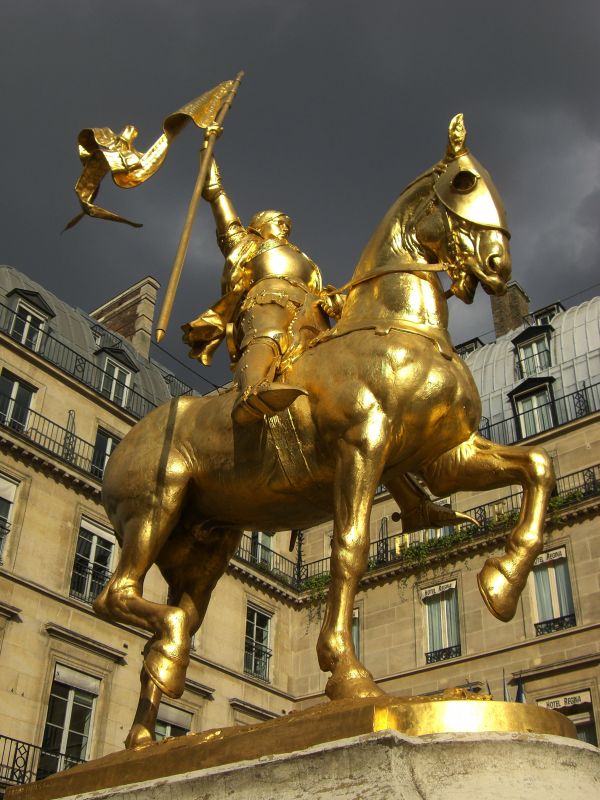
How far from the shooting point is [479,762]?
2.91 metres

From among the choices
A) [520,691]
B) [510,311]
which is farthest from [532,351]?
[520,691]

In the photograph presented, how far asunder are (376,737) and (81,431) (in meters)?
22.3

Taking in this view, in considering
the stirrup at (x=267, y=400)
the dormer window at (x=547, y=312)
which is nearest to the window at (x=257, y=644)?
the dormer window at (x=547, y=312)

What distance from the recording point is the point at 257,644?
26.7m

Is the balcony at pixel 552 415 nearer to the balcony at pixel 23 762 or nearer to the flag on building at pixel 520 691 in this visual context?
the flag on building at pixel 520 691

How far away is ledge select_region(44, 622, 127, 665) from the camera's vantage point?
2064 centimetres

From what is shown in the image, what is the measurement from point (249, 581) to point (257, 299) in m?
22.7

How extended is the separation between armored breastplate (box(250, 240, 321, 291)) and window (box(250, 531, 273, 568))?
2296 centimetres

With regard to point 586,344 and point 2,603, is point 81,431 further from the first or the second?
point 586,344

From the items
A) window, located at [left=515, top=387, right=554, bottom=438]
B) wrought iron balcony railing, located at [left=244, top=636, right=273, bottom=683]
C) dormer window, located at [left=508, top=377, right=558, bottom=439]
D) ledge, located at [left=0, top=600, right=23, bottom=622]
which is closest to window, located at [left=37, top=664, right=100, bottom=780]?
ledge, located at [left=0, top=600, right=23, bottom=622]

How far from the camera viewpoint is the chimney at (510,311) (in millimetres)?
34156

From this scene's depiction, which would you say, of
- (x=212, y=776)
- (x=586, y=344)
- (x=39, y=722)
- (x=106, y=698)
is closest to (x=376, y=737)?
(x=212, y=776)

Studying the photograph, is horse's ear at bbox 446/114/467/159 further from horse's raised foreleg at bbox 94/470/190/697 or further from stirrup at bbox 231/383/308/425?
horse's raised foreleg at bbox 94/470/190/697

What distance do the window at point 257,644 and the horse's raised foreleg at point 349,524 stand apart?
75.1 ft
